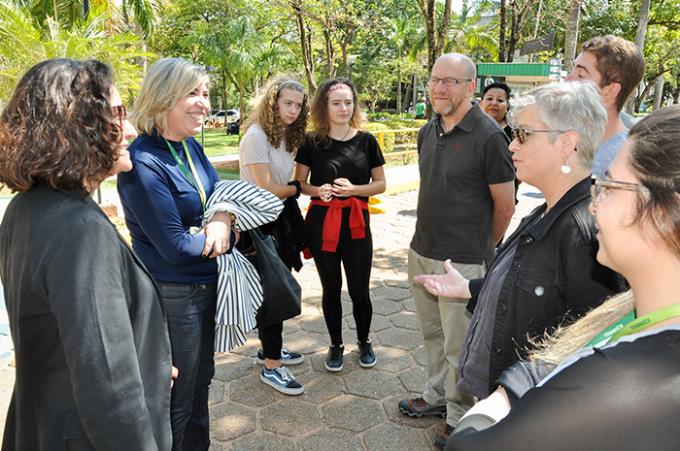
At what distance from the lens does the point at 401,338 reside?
415cm

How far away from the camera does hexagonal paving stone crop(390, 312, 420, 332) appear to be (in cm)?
438

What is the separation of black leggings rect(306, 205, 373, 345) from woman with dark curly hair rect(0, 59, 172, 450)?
203 centimetres

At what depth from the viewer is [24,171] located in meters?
1.36

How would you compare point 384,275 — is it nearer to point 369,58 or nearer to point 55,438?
point 55,438

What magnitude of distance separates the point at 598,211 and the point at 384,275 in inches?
182

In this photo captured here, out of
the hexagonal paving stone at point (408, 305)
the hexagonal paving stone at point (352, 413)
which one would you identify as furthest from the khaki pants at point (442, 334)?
the hexagonal paving stone at point (408, 305)

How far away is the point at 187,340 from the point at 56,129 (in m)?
1.16

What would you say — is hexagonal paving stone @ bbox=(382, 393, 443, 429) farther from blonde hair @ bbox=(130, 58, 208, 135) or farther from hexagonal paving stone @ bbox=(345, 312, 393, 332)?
blonde hair @ bbox=(130, 58, 208, 135)

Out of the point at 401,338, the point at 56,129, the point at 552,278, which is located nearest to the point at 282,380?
the point at 401,338

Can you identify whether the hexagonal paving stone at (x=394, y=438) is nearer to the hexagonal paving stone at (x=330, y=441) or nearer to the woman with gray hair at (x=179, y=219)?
the hexagonal paving stone at (x=330, y=441)

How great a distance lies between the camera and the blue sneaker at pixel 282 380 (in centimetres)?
331

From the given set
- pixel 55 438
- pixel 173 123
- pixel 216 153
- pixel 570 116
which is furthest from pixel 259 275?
pixel 216 153

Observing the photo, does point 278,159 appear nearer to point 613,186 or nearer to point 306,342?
point 306,342

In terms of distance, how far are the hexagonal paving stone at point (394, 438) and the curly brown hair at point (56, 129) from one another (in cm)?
214
